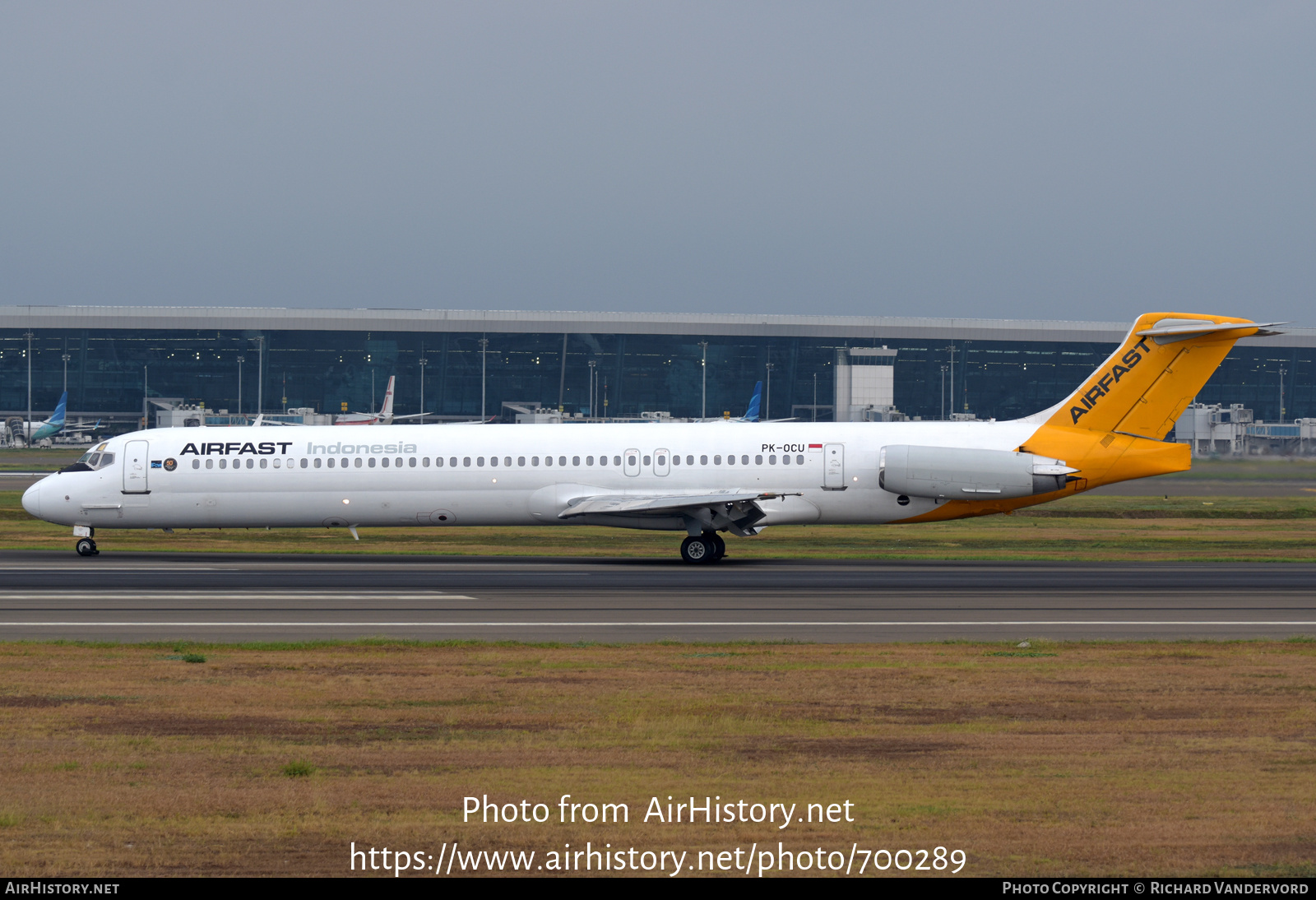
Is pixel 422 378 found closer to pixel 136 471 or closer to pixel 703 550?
pixel 136 471

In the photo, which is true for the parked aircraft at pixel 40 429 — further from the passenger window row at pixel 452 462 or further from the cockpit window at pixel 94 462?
the passenger window row at pixel 452 462

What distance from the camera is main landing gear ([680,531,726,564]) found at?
31.8 meters

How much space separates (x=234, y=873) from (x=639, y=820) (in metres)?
2.72

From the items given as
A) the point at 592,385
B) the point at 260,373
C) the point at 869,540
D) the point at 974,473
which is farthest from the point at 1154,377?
the point at 260,373

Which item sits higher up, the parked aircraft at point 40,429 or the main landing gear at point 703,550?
the parked aircraft at point 40,429

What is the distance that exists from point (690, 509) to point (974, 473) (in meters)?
7.01

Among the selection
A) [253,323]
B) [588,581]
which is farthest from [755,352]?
[588,581]

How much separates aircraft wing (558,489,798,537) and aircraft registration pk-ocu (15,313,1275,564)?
1.9 inches

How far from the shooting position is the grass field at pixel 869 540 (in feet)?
115

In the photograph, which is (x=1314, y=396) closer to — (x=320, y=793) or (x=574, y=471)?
(x=574, y=471)

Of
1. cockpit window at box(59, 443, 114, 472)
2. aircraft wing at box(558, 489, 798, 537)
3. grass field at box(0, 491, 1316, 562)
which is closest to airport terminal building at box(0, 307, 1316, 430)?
grass field at box(0, 491, 1316, 562)

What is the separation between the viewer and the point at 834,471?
3231 cm

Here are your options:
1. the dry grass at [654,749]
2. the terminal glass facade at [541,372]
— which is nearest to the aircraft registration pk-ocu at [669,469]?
the dry grass at [654,749]

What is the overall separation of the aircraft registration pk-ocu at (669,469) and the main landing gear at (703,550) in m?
0.03
